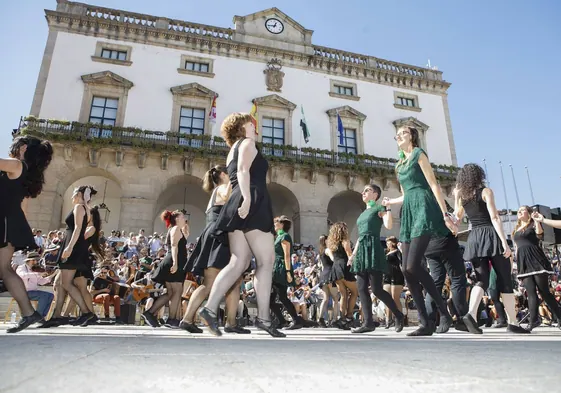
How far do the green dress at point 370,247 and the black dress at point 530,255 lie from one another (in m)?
2.07

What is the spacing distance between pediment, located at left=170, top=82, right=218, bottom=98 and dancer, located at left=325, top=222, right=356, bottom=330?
17.0 metres

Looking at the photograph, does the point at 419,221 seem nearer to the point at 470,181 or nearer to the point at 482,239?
the point at 482,239

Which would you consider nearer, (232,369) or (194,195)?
(232,369)

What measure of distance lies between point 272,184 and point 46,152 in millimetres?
16623

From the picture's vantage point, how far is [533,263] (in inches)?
212

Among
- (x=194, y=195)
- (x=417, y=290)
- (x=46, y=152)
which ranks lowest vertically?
(x=417, y=290)

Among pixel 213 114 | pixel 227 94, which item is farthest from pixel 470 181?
pixel 227 94

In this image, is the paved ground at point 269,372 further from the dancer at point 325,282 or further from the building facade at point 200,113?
the building facade at point 200,113

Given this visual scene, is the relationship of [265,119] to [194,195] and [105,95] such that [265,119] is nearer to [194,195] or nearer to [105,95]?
[194,195]

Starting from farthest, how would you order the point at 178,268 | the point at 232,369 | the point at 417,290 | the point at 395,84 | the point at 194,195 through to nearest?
1. the point at 395,84
2. the point at 194,195
3. the point at 178,268
4. the point at 417,290
5. the point at 232,369

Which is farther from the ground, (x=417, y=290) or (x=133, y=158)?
(x=133, y=158)

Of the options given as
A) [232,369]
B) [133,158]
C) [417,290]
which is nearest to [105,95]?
[133,158]

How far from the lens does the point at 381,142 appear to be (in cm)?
2462

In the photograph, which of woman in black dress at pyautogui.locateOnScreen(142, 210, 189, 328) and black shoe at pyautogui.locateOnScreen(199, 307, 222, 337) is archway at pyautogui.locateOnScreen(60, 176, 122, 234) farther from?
black shoe at pyautogui.locateOnScreen(199, 307, 222, 337)
